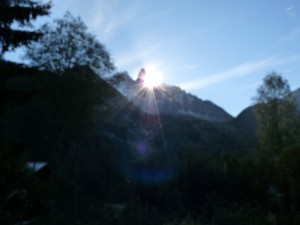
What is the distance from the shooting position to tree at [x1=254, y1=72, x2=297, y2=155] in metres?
31.7

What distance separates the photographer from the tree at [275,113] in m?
31.7

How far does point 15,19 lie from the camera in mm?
12984

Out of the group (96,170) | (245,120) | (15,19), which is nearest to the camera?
(15,19)

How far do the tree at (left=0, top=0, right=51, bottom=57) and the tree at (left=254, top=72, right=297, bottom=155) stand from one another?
71.1ft

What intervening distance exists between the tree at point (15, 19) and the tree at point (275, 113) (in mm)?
21662

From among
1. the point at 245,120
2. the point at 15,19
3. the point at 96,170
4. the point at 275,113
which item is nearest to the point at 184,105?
the point at 245,120

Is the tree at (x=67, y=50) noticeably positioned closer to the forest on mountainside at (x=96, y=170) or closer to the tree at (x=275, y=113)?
the forest on mountainside at (x=96, y=170)

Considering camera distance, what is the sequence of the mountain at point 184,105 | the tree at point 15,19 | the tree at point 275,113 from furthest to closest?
1. the mountain at point 184,105
2. the tree at point 275,113
3. the tree at point 15,19

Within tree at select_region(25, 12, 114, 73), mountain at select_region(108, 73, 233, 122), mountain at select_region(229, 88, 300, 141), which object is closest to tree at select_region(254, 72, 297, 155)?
tree at select_region(25, 12, 114, 73)

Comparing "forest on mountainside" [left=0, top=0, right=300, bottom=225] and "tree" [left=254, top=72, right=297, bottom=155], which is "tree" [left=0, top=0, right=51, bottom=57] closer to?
"forest on mountainside" [left=0, top=0, right=300, bottom=225]

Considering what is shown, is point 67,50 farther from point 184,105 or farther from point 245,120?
point 184,105

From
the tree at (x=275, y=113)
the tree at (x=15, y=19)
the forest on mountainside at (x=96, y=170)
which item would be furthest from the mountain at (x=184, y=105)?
the tree at (x=15, y=19)

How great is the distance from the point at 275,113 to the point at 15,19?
23.8 m

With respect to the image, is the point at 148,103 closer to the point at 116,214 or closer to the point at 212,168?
the point at 212,168
